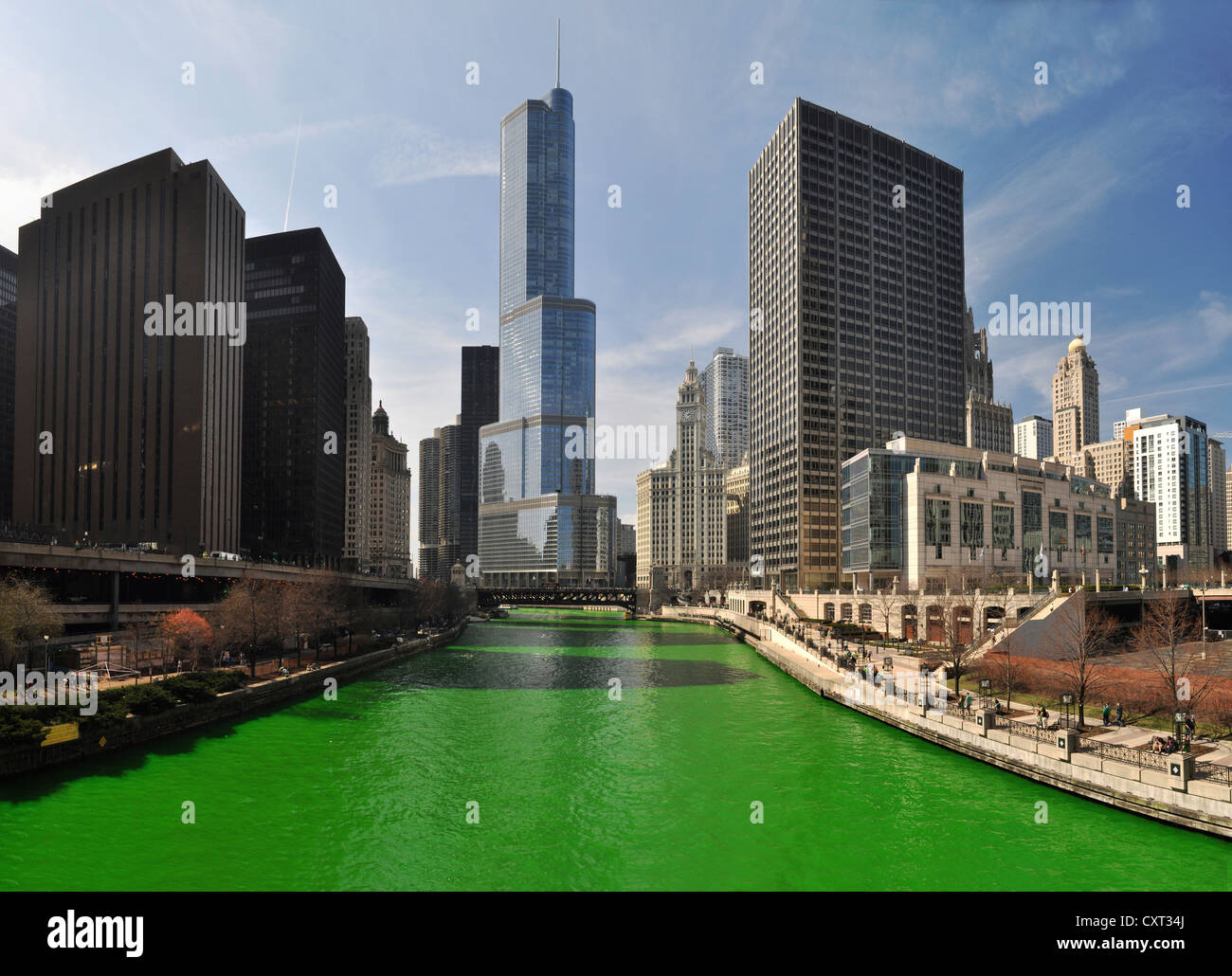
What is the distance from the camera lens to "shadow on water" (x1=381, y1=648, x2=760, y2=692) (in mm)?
65062

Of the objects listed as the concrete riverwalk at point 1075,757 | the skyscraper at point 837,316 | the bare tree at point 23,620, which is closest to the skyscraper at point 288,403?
the skyscraper at point 837,316

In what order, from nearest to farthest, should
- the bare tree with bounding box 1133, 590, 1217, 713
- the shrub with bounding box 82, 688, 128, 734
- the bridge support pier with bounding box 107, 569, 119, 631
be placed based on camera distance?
the bare tree with bounding box 1133, 590, 1217, 713 < the shrub with bounding box 82, 688, 128, 734 < the bridge support pier with bounding box 107, 569, 119, 631

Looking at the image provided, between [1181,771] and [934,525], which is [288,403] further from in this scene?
[1181,771]

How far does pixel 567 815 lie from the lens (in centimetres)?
2939

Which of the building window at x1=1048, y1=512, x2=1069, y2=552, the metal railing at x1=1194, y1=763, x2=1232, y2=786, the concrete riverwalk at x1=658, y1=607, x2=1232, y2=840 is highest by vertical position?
the building window at x1=1048, y1=512, x2=1069, y2=552

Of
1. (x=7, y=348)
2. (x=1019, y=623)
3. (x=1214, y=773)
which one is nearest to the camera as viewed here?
(x=1214, y=773)

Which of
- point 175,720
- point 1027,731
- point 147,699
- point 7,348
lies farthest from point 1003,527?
point 7,348

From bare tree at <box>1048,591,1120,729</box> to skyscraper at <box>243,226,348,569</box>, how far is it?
159m

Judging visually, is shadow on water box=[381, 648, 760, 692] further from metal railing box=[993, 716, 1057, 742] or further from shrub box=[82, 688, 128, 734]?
metal railing box=[993, 716, 1057, 742]

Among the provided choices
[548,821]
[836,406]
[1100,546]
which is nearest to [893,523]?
[1100,546]

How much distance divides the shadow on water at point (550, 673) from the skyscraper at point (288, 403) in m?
107

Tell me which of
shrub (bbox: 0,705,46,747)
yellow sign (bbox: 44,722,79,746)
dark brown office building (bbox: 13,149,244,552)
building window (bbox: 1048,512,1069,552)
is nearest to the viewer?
shrub (bbox: 0,705,46,747)

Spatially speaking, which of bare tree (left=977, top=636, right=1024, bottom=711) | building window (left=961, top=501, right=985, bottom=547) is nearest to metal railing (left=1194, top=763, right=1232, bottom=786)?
bare tree (left=977, top=636, right=1024, bottom=711)

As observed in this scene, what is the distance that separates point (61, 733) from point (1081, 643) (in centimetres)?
5075
